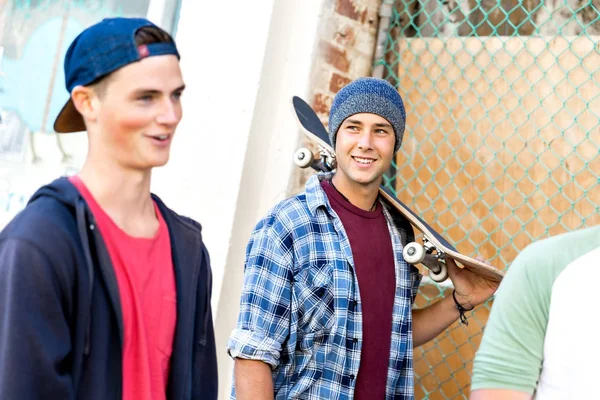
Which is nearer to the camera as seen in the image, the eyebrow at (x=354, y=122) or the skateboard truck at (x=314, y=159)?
the eyebrow at (x=354, y=122)

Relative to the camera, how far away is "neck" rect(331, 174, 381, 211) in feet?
8.38

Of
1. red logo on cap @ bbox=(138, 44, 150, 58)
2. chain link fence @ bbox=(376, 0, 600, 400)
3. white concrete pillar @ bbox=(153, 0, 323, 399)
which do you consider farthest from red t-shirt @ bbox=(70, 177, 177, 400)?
chain link fence @ bbox=(376, 0, 600, 400)

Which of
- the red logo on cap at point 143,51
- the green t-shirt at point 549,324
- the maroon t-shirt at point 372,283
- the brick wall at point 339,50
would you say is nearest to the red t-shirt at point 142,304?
the red logo on cap at point 143,51

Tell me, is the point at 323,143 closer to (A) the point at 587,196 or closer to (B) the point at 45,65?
(A) the point at 587,196

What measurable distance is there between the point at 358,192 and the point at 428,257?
0.95ft

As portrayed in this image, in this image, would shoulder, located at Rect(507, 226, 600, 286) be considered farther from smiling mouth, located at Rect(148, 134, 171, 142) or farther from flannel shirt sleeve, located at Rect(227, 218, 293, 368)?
flannel shirt sleeve, located at Rect(227, 218, 293, 368)

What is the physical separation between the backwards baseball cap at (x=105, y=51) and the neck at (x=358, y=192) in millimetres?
1038

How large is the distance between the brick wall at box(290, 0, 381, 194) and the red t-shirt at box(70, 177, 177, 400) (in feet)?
5.70

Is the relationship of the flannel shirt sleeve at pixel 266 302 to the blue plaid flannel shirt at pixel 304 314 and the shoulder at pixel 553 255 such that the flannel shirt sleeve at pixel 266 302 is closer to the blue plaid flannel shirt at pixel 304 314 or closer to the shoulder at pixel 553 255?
the blue plaid flannel shirt at pixel 304 314

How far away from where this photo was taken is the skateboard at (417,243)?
244 cm

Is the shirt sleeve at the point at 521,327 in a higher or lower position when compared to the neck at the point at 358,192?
lower

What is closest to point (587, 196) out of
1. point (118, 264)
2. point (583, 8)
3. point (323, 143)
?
point (583, 8)

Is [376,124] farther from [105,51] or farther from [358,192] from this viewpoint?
[105,51]

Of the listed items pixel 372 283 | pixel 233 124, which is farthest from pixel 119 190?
pixel 233 124
